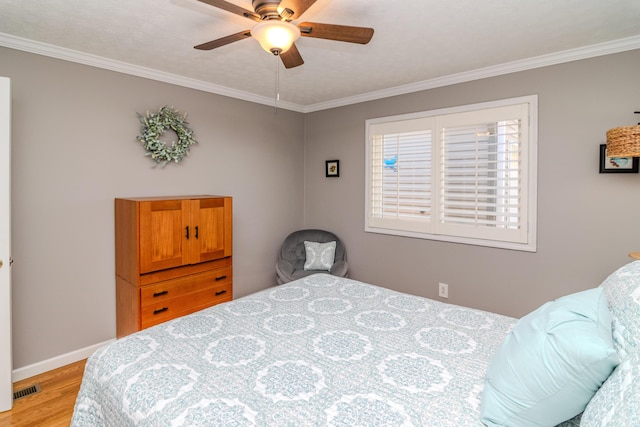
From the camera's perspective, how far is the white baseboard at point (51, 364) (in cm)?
264

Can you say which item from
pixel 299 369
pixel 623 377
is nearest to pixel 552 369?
pixel 623 377

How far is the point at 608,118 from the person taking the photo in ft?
8.71

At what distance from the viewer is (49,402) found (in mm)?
2398

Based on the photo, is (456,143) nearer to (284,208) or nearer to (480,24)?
(480,24)

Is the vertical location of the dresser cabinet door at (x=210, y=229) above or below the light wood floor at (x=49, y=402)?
above

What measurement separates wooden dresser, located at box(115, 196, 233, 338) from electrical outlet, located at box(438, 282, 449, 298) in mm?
2164

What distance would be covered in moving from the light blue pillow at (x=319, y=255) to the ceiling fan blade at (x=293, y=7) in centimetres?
281

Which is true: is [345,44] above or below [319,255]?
above

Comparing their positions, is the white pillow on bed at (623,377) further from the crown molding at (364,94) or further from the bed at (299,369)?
the crown molding at (364,94)

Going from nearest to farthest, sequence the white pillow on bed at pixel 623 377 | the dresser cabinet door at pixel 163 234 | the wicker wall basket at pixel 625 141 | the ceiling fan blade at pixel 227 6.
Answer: the white pillow on bed at pixel 623 377, the ceiling fan blade at pixel 227 6, the wicker wall basket at pixel 625 141, the dresser cabinet door at pixel 163 234

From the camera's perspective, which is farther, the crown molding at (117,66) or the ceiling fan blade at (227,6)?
the crown molding at (117,66)

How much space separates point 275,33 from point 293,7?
196mm

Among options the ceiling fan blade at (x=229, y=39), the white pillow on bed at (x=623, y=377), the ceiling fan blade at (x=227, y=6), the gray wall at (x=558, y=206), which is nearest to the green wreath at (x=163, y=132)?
the ceiling fan blade at (x=229, y=39)

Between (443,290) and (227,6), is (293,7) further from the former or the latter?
(443,290)
